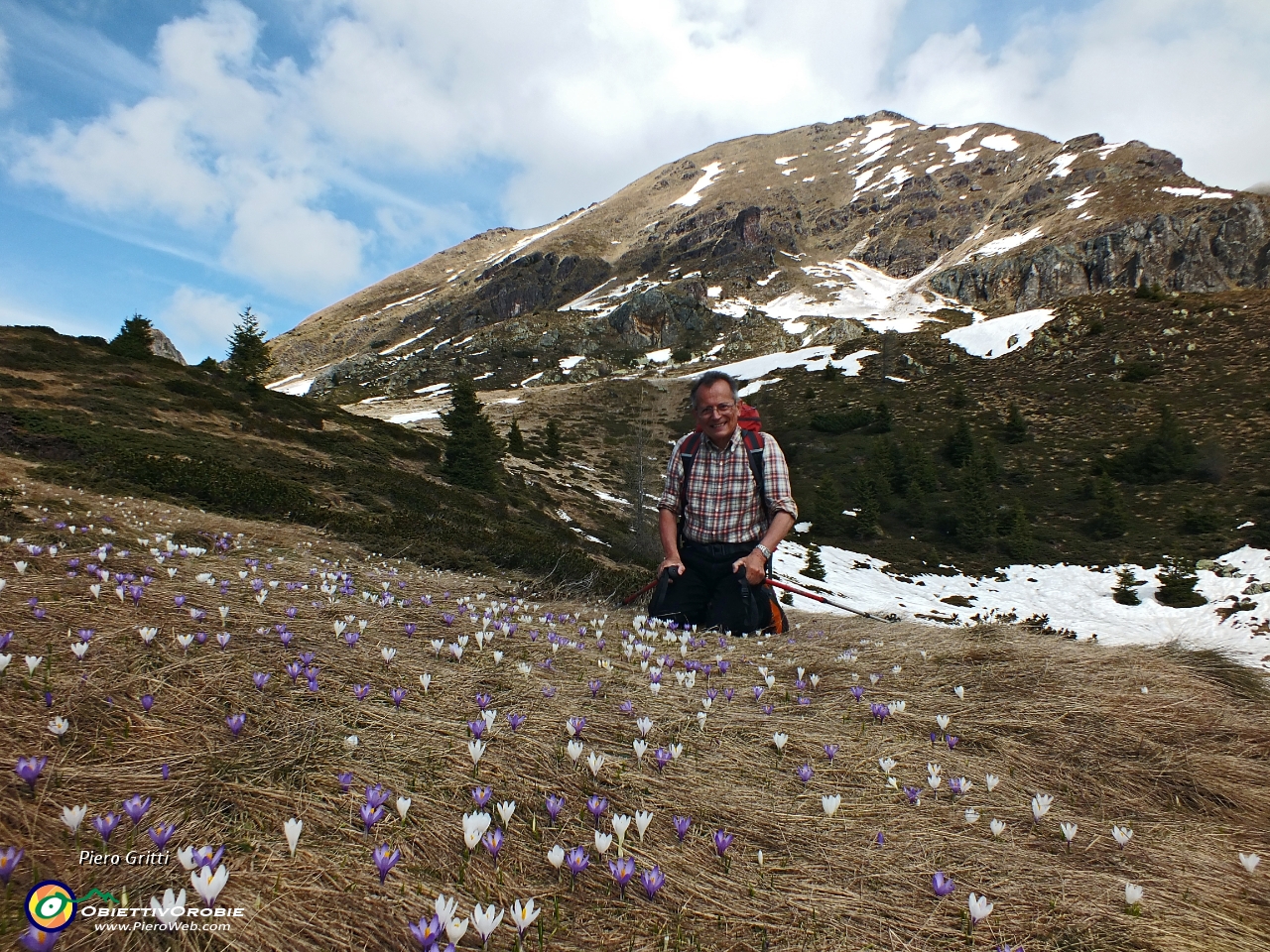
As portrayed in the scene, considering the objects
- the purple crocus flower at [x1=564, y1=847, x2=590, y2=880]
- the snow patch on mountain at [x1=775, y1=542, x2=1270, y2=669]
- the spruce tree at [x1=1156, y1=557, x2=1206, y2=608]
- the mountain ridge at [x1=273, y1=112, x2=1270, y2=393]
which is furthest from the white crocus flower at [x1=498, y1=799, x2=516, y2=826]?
the mountain ridge at [x1=273, y1=112, x2=1270, y2=393]

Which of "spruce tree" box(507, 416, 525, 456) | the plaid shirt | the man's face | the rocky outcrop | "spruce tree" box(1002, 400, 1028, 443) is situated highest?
the rocky outcrop

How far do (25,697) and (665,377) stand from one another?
87.8 meters

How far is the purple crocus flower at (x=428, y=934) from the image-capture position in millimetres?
1602

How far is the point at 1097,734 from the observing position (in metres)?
3.73

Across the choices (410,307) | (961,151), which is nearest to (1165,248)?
(961,151)

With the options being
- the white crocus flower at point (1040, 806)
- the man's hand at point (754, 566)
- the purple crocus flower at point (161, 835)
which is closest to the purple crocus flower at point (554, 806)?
the purple crocus flower at point (161, 835)

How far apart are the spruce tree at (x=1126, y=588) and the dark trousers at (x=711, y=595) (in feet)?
82.9

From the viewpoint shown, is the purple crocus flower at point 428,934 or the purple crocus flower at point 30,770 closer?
the purple crocus flower at point 428,934

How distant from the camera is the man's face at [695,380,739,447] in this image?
6.24 meters

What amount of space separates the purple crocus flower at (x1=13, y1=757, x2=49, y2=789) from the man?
482 centimetres

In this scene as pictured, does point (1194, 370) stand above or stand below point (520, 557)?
above

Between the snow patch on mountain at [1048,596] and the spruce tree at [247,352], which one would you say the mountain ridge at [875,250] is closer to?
the spruce tree at [247,352]

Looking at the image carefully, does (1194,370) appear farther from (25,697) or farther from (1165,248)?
(1165,248)

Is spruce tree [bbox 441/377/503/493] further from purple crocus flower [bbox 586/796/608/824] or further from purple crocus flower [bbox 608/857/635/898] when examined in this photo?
purple crocus flower [bbox 608/857/635/898]
